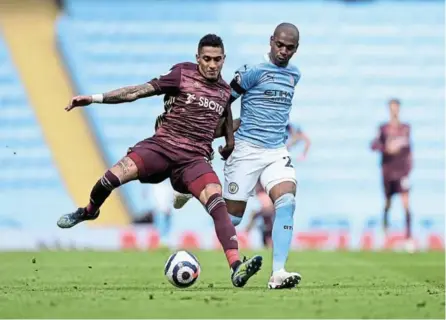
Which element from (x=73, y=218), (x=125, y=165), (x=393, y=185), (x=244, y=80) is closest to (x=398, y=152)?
(x=393, y=185)

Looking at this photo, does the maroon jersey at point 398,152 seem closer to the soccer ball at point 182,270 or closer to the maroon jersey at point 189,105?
the maroon jersey at point 189,105

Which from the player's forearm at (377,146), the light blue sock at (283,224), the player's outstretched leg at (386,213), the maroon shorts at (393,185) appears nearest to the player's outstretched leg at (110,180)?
the light blue sock at (283,224)

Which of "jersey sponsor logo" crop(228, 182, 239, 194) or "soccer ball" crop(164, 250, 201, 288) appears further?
"jersey sponsor logo" crop(228, 182, 239, 194)

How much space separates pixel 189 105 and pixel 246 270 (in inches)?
64.0

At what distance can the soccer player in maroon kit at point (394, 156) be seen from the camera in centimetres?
2159

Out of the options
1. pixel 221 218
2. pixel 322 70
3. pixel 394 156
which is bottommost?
pixel 221 218

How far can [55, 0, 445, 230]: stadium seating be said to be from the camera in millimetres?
24219

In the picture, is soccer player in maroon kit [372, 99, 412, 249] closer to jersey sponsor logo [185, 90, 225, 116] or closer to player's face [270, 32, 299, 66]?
player's face [270, 32, 299, 66]

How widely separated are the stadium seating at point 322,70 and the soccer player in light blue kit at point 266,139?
40.9ft

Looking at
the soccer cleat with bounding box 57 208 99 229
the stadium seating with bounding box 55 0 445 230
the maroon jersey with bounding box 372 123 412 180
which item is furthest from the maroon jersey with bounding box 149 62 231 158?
the stadium seating with bounding box 55 0 445 230

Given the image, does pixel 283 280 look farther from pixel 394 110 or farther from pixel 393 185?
pixel 393 185

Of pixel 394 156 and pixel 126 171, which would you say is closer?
pixel 126 171

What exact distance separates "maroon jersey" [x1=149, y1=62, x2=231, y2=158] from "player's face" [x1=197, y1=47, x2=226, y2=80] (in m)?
0.08

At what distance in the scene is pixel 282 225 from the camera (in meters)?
10.3
